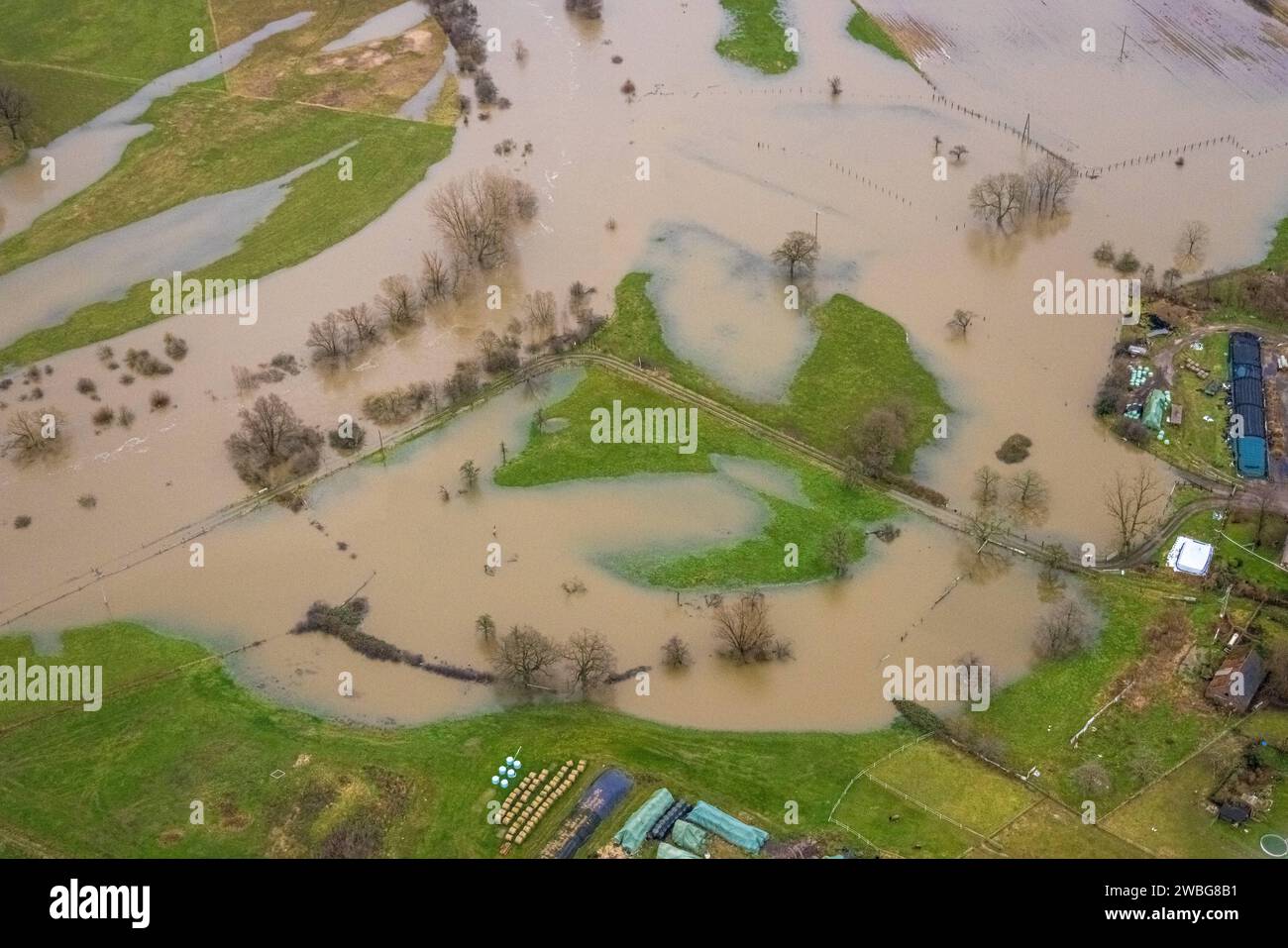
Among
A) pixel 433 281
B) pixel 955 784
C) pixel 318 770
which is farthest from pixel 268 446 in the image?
pixel 955 784

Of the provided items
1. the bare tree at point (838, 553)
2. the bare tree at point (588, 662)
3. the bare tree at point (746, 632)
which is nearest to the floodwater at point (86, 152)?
the bare tree at point (588, 662)

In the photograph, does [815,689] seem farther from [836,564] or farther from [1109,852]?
[1109,852]

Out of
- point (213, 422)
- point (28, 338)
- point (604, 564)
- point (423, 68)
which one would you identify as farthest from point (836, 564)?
point (423, 68)

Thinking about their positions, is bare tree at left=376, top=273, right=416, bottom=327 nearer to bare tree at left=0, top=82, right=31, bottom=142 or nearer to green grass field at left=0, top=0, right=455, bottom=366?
green grass field at left=0, top=0, right=455, bottom=366

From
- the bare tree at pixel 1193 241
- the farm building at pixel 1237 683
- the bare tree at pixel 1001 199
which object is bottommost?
the farm building at pixel 1237 683

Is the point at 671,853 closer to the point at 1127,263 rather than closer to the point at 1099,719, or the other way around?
the point at 1099,719

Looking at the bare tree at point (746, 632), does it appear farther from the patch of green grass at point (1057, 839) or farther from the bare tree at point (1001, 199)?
the bare tree at point (1001, 199)
